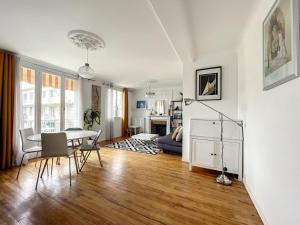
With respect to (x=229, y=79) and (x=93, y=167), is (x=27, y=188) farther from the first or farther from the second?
(x=229, y=79)

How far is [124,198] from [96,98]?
4359 mm

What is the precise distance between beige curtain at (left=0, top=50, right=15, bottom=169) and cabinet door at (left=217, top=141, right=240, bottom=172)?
4.06 m

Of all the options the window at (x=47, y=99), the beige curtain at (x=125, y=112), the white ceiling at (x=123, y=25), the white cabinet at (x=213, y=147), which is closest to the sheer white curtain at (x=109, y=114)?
the beige curtain at (x=125, y=112)

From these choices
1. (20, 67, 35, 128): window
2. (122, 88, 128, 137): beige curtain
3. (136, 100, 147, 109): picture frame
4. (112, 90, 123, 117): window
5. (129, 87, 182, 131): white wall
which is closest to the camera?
(20, 67, 35, 128): window

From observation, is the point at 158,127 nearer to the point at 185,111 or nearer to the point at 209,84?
the point at 185,111

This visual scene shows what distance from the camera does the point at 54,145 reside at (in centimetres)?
238

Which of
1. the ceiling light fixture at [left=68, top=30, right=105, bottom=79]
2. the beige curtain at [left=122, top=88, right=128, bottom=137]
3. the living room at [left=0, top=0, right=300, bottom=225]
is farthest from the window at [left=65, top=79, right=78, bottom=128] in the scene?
the beige curtain at [left=122, top=88, right=128, bottom=137]

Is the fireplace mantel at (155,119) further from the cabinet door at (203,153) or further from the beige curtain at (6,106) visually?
the beige curtain at (6,106)

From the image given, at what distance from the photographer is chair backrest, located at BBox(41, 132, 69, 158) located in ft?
7.64

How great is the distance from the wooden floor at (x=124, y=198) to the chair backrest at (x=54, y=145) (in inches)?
18.5

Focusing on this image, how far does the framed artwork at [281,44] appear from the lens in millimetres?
936

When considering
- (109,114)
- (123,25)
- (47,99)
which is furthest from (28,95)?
(109,114)

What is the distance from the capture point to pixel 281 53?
113 cm

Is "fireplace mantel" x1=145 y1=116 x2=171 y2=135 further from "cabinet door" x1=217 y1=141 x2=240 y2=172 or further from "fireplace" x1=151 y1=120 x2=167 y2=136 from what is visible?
"cabinet door" x1=217 y1=141 x2=240 y2=172
